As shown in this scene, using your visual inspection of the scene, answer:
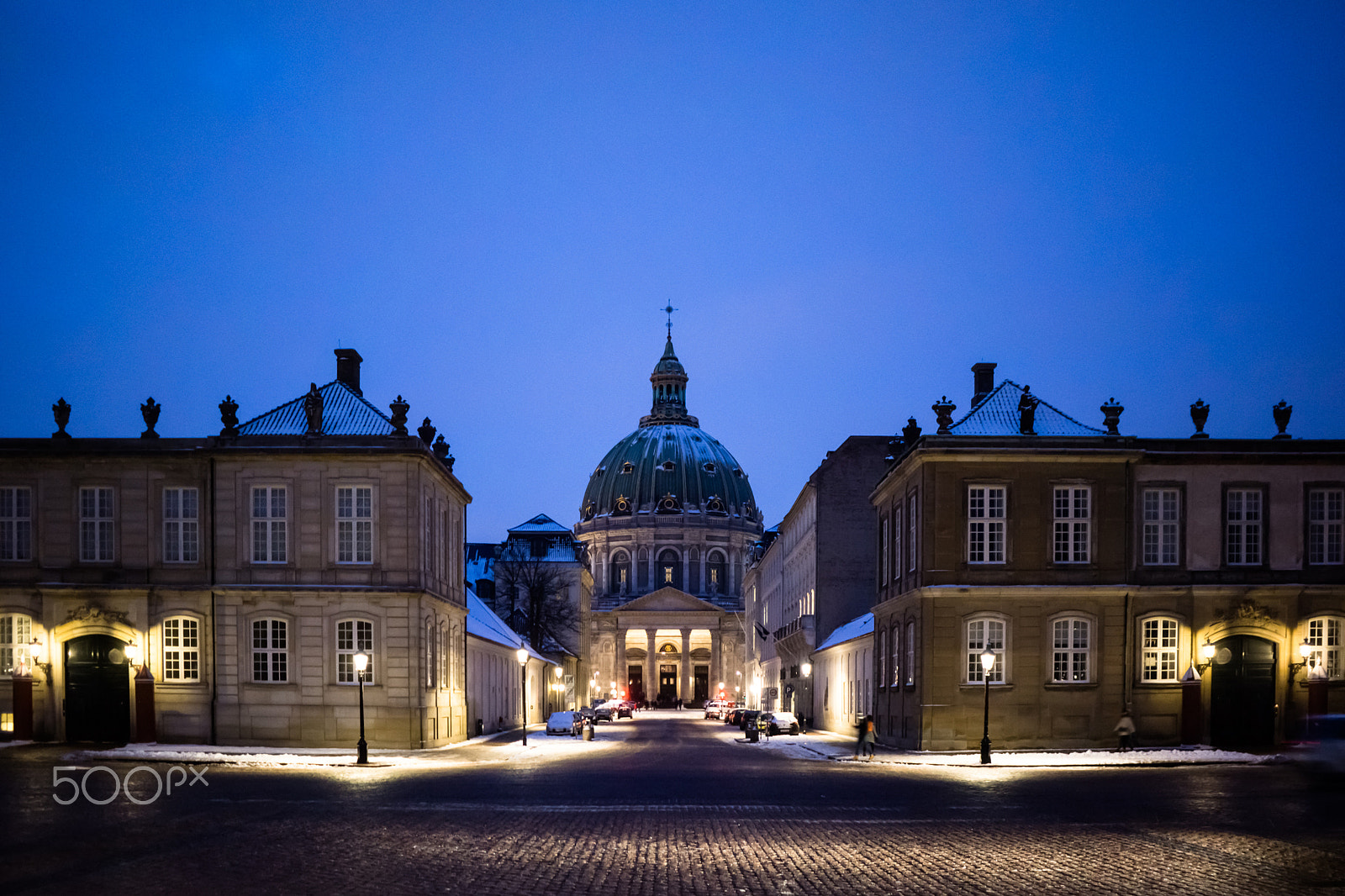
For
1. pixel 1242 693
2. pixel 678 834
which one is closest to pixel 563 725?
pixel 1242 693

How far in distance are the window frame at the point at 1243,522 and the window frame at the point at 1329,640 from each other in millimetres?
2582

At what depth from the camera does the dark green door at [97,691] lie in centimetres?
4403

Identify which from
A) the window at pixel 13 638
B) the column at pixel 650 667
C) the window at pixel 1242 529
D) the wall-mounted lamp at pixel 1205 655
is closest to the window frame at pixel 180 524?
the window at pixel 13 638

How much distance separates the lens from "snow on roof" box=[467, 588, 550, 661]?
60.7 m

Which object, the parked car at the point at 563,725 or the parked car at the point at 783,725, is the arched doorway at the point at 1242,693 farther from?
the parked car at the point at 563,725

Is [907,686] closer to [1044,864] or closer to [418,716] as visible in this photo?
[418,716]

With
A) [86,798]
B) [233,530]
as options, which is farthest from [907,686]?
[86,798]

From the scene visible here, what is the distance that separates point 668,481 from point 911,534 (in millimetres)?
142334

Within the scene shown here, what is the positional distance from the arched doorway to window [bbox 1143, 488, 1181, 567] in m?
3.26

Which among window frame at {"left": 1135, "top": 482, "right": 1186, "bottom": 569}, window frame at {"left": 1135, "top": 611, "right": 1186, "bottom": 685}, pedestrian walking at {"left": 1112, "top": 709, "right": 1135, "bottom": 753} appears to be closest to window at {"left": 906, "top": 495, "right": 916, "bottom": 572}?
window frame at {"left": 1135, "top": 482, "right": 1186, "bottom": 569}

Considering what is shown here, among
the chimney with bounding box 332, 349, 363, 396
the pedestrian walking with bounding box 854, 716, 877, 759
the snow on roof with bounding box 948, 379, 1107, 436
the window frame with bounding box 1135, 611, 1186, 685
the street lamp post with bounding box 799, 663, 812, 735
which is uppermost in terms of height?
the chimney with bounding box 332, 349, 363, 396

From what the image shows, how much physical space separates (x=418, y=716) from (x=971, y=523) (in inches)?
745

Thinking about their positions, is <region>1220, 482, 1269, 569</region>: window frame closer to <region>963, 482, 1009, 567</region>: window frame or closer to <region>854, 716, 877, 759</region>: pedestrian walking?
<region>963, 482, 1009, 567</region>: window frame
